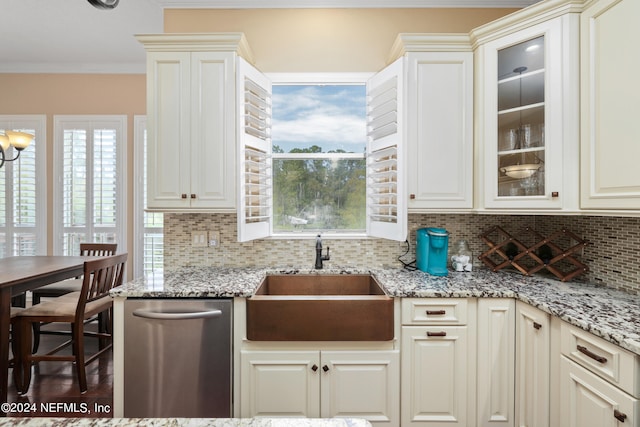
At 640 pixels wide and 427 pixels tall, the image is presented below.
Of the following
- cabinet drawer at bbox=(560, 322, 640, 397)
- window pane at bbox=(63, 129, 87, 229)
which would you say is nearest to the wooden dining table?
window pane at bbox=(63, 129, 87, 229)

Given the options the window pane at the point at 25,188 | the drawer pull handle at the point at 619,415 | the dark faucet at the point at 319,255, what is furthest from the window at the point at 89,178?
the drawer pull handle at the point at 619,415

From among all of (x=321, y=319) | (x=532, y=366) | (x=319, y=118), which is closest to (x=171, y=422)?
(x=321, y=319)

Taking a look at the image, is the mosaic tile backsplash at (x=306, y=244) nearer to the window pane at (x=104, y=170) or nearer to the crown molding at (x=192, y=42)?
the crown molding at (x=192, y=42)

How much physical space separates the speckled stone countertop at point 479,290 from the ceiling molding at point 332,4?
200 cm

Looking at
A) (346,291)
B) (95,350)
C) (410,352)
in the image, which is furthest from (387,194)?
(95,350)

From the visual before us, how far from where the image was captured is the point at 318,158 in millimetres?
2502

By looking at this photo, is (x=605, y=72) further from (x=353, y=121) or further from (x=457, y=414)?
(x=457, y=414)

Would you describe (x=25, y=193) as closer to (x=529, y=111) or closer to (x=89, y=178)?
(x=89, y=178)

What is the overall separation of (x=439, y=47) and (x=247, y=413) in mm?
2467

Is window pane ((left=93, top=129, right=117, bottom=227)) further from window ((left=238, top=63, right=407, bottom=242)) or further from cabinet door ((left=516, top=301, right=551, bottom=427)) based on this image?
cabinet door ((left=516, top=301, right=551, bottom=427))

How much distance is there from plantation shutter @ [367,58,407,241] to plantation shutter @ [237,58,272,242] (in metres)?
0.76

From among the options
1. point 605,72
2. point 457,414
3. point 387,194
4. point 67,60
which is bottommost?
point 457,414

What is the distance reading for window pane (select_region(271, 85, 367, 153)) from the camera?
2.48m

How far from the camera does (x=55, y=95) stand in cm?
382
